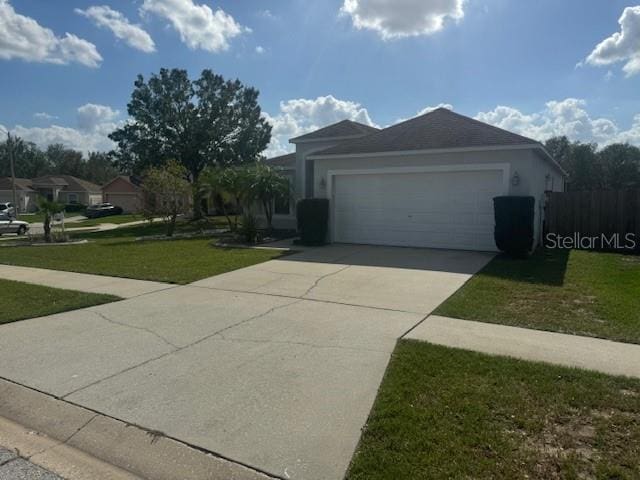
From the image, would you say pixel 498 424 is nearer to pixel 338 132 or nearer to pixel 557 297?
pixel 557 297

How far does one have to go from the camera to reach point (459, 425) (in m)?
3.19

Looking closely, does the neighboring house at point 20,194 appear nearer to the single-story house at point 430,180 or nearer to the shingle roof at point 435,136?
the single-story house at point 430,180

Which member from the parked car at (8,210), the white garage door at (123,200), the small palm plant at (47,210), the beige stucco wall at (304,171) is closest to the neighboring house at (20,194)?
the white garage door at (123,200)

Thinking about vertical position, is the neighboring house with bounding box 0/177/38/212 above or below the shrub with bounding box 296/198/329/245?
above

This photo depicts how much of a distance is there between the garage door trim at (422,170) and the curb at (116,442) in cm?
1052

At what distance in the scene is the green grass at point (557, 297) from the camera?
5621mm

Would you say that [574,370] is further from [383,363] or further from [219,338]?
[219,338]

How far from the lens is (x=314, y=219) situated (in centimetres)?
1367

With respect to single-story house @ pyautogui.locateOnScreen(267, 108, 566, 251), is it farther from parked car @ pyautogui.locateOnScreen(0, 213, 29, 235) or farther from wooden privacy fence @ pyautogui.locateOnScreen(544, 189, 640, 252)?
parked car @ pyautogui.locateOnScreen(0, 213, 29, 235)

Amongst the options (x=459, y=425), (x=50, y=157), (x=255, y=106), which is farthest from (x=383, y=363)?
(x=50, y=157)

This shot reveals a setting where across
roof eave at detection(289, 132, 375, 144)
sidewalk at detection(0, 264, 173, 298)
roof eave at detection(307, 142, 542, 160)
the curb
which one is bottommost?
the curb

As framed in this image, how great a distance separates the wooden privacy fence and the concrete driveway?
820 centimetres

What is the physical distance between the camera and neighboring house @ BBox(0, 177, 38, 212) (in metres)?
53.4

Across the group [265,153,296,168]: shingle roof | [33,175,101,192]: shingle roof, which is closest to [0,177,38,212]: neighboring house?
[33,175,101,192]: shingle roof
